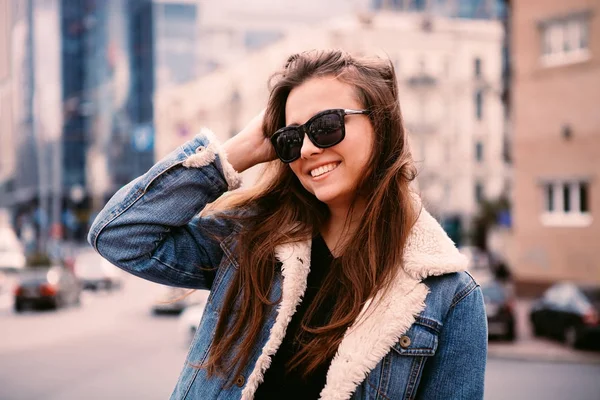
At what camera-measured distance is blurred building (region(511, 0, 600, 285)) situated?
21.3 m

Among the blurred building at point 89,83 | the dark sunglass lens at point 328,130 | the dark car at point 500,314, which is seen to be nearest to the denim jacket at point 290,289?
the dark sunglass lens at point 328,130

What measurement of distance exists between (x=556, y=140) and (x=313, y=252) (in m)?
21.6

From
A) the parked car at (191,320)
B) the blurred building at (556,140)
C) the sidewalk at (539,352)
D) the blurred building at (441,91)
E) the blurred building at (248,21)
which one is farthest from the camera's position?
the blurred building at (248,21)

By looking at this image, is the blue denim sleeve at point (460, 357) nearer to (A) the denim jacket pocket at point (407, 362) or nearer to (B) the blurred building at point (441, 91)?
(A) the denim jacket pocket at point (407, 362)

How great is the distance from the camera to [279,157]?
7.08 ft

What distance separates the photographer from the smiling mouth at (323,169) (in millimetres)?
2076

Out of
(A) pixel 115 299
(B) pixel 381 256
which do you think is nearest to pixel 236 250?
(B) pixel 381 256

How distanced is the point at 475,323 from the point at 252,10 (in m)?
74.5

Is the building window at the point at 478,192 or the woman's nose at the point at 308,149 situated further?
the building window at the point at 478,192

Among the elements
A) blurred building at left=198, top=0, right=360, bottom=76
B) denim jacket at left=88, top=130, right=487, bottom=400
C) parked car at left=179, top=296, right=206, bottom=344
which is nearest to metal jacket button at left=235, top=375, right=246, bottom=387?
denim jacket at left=88, top=130, right=487, bottom=400

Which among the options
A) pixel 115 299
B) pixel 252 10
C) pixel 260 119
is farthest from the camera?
pixel 252 10

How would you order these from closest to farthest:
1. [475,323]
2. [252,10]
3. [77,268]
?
[475,323] < [77,268] < [252,10]

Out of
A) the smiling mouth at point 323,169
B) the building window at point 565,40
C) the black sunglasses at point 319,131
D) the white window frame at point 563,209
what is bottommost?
the white window frame at point 563,209

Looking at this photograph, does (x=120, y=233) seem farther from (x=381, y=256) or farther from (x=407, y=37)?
(x=407, y=37)
